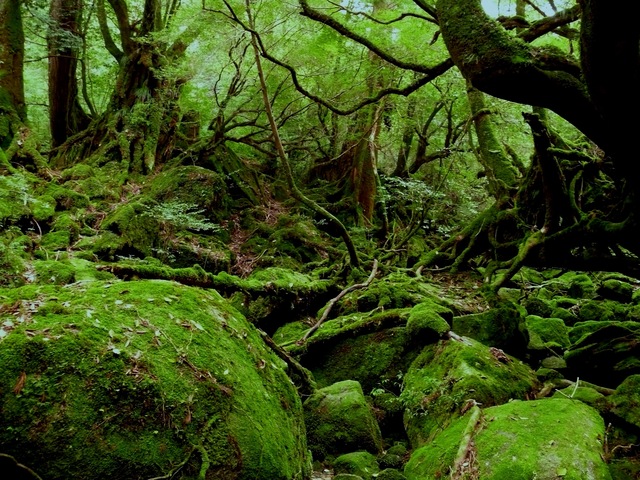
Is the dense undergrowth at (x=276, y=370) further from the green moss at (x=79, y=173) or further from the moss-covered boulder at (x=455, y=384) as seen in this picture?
the green moss at (x=79, y=173)

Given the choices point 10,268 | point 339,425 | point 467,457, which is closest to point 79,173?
point 10,268

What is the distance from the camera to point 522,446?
2.73 m

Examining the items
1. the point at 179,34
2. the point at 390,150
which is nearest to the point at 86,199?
the point at 179,34

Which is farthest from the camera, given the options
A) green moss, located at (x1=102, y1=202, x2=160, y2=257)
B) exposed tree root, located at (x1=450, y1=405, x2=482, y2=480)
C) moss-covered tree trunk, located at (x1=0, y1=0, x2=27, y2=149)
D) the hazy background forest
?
moss-covered tree trunk, located at (x1=0, y1=0, x2=27, y2=149)

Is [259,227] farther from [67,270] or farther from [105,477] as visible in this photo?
[105,477]

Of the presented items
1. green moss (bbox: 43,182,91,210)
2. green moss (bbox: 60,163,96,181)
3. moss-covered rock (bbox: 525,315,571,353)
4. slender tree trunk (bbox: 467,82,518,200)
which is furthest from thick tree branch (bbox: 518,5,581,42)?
green moss (bbox: 60,163,96,181)

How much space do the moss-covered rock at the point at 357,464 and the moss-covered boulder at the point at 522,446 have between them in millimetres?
279

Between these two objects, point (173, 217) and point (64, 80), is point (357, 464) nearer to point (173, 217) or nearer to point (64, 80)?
point (173, 217)

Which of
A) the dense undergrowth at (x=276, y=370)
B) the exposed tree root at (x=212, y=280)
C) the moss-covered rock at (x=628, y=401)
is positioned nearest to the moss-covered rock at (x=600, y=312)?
the dense undergrowth at (x=276, y=370)

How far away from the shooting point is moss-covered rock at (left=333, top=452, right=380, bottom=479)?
10.6ft

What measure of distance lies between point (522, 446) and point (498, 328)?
2.79 metres

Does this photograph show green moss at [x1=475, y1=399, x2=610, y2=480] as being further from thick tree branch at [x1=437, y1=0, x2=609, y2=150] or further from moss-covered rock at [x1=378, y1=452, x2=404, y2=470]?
thick tree branch at [x1=437, y1=0, x2=609, y2=150]

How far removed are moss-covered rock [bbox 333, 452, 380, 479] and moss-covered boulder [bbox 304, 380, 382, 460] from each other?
241 mm

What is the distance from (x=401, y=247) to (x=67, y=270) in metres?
7.34
